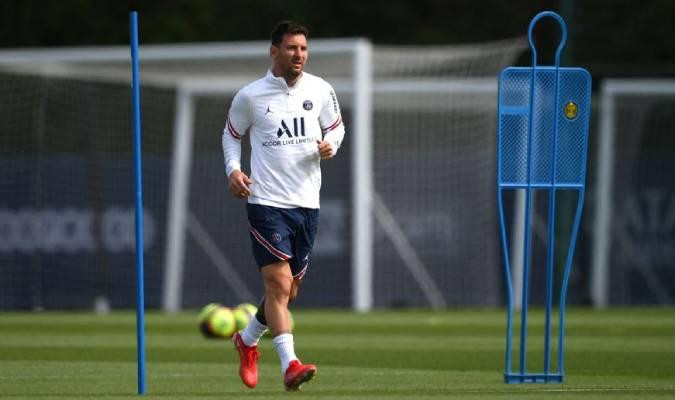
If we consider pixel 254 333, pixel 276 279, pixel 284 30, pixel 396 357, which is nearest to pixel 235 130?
pixel 284 30

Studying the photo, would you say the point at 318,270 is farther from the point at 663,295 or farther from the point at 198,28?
the point at 198,28

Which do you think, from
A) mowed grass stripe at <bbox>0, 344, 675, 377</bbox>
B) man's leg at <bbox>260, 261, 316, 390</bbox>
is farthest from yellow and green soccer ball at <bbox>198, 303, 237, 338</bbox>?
man's leg at <bbox>260, 261, 316, 390</bbox>

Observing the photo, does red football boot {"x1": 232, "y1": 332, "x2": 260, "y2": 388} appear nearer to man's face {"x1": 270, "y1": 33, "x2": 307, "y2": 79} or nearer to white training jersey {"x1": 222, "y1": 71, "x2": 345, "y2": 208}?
white training jersey {"x1": 222, "y1": 71, "x2": 345, "y2": 208}

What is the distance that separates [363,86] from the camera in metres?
21.2

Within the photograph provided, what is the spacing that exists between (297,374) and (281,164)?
52.1 inches

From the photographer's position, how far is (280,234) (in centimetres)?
955

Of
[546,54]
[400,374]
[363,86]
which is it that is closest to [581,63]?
[546,54]

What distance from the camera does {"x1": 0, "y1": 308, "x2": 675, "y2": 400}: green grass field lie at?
379 inches

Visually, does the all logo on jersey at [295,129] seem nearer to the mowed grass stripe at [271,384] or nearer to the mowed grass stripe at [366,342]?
the mowed grass stripe at [271,384]

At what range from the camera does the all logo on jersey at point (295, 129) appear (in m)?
9.65

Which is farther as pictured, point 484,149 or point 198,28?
point 198,28

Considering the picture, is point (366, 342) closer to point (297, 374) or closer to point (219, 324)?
point (219, 324)

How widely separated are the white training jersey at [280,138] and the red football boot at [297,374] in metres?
1.03

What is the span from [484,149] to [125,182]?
5.43m
